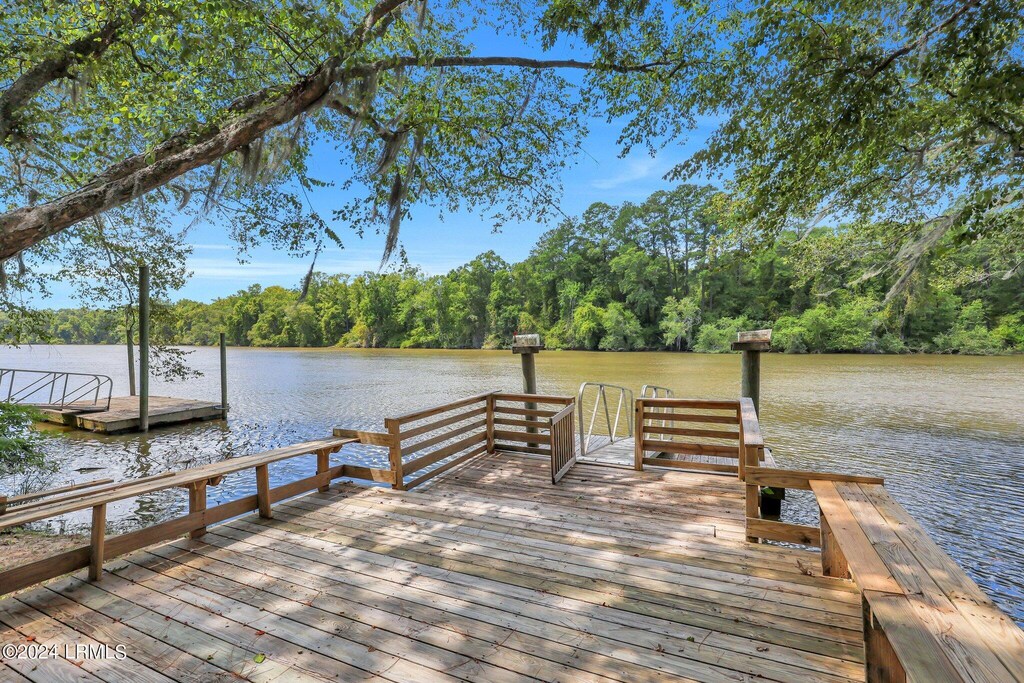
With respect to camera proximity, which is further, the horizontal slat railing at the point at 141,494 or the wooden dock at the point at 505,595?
the horizontal slat railing at the point at 141,494

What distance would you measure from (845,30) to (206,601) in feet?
24.7

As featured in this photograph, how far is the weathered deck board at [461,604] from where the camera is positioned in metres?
2.07

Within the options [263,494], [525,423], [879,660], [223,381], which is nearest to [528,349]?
[525,423]

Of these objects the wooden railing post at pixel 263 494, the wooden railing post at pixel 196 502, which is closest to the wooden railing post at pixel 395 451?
the wooden railing post at pixel 263 494

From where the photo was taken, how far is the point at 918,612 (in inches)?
64.2

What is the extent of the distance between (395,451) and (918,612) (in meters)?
4.03

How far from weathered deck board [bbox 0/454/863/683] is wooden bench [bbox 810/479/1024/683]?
0.43 meters

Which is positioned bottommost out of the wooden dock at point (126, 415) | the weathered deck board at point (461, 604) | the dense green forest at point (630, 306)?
the wooden dock at point (126, 415)

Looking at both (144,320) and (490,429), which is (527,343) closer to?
(490,429)

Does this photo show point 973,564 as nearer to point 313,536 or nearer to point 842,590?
point 842,590

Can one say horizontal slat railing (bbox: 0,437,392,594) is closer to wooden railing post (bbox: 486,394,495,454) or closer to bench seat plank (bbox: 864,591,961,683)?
wooden railing post (bbox: 486,394,495,454)

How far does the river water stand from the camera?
5.98m

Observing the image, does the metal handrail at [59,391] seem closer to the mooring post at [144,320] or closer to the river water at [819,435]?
the mooring post at [144,320]

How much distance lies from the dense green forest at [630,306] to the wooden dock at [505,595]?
25.7 meters
